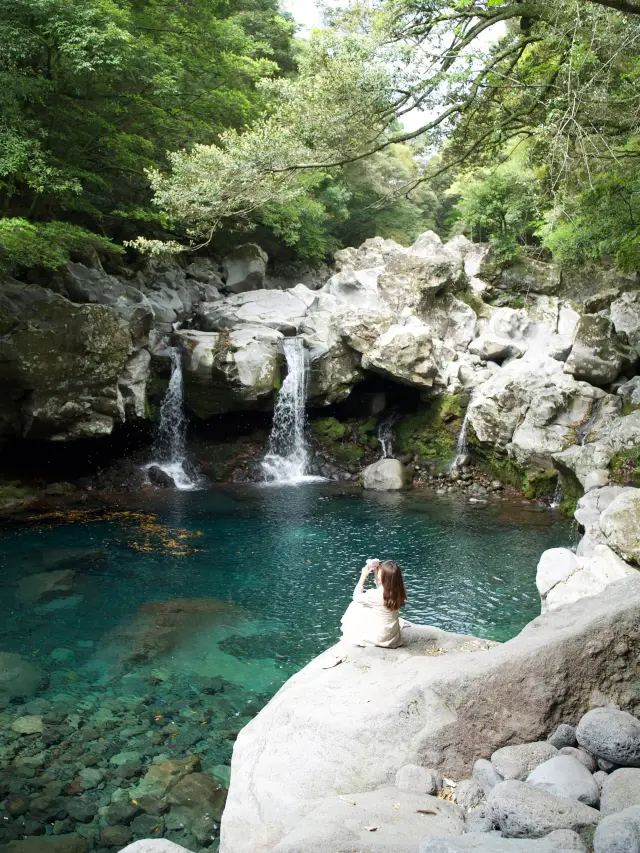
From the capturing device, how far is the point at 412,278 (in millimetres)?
26688

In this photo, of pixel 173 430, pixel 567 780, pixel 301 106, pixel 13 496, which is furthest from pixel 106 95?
pixel 567 780

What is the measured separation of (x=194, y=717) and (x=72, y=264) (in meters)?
16.5

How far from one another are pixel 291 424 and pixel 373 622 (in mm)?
18042

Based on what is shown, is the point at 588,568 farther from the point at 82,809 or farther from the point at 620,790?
the point at 82,809

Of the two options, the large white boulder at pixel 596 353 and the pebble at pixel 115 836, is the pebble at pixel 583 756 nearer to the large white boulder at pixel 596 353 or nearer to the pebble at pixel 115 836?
the pebble at pixel 115 836

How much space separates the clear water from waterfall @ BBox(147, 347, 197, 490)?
9.90 ft

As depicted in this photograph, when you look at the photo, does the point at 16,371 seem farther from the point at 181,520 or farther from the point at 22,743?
the point at 22,743

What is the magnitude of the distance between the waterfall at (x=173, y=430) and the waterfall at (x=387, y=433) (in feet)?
25.7

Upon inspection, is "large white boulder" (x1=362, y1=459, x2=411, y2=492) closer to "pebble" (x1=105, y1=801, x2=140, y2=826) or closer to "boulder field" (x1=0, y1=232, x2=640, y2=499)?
"boulder field" (x1=0, y1=232, x2=640, y2=499)

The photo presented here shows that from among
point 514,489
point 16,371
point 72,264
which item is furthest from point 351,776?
point 72,264

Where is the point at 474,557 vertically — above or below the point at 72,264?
below

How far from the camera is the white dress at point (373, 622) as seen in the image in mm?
7527

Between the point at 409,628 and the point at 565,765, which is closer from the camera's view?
the point at 565,765

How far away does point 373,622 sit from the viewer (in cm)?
754
